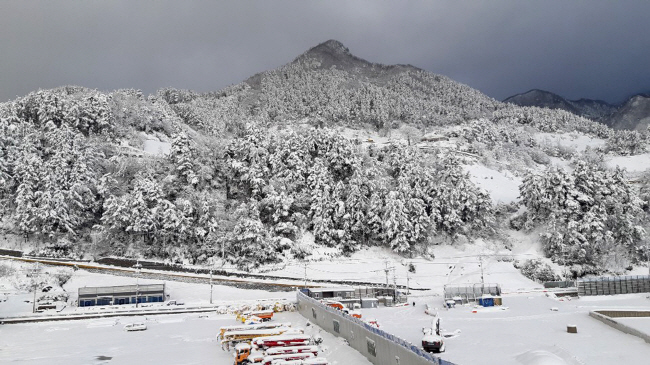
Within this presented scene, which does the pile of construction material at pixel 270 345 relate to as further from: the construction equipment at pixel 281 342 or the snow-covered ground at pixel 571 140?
the snow-covered ground at pixel 571 140

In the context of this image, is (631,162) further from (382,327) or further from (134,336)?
(134,336)

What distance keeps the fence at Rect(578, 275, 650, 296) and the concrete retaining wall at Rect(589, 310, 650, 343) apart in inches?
514

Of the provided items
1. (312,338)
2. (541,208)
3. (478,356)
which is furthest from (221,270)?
(541,208)

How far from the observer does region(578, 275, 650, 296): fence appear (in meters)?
43.3

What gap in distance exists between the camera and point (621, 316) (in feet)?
102

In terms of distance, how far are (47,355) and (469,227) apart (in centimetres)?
5125

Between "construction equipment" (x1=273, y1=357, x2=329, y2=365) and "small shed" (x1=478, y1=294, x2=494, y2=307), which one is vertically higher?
"construction equipment" (x1=273, y1=357, x2=329, y2=365)

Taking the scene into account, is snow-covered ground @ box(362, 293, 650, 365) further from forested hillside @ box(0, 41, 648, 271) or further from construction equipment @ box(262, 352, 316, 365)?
forested hillside @ box(0, 41, 648, 271)

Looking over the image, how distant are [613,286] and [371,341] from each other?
3589 cm

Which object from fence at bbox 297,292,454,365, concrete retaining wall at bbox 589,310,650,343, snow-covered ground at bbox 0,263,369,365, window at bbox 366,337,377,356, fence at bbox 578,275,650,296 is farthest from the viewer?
fence at bbox 578,275,650,296

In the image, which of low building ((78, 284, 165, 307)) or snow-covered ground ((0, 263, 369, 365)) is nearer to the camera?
snow-covered ground ((0, 263, 369, 365))

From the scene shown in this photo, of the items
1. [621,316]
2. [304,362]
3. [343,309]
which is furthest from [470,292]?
[304,362]

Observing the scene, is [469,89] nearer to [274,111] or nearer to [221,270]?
[274,111]

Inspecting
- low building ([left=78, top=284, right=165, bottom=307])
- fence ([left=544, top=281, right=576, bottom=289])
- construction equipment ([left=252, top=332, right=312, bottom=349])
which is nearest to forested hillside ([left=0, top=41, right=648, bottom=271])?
fence ([left=544, top=281, right=576, bottom=289])
